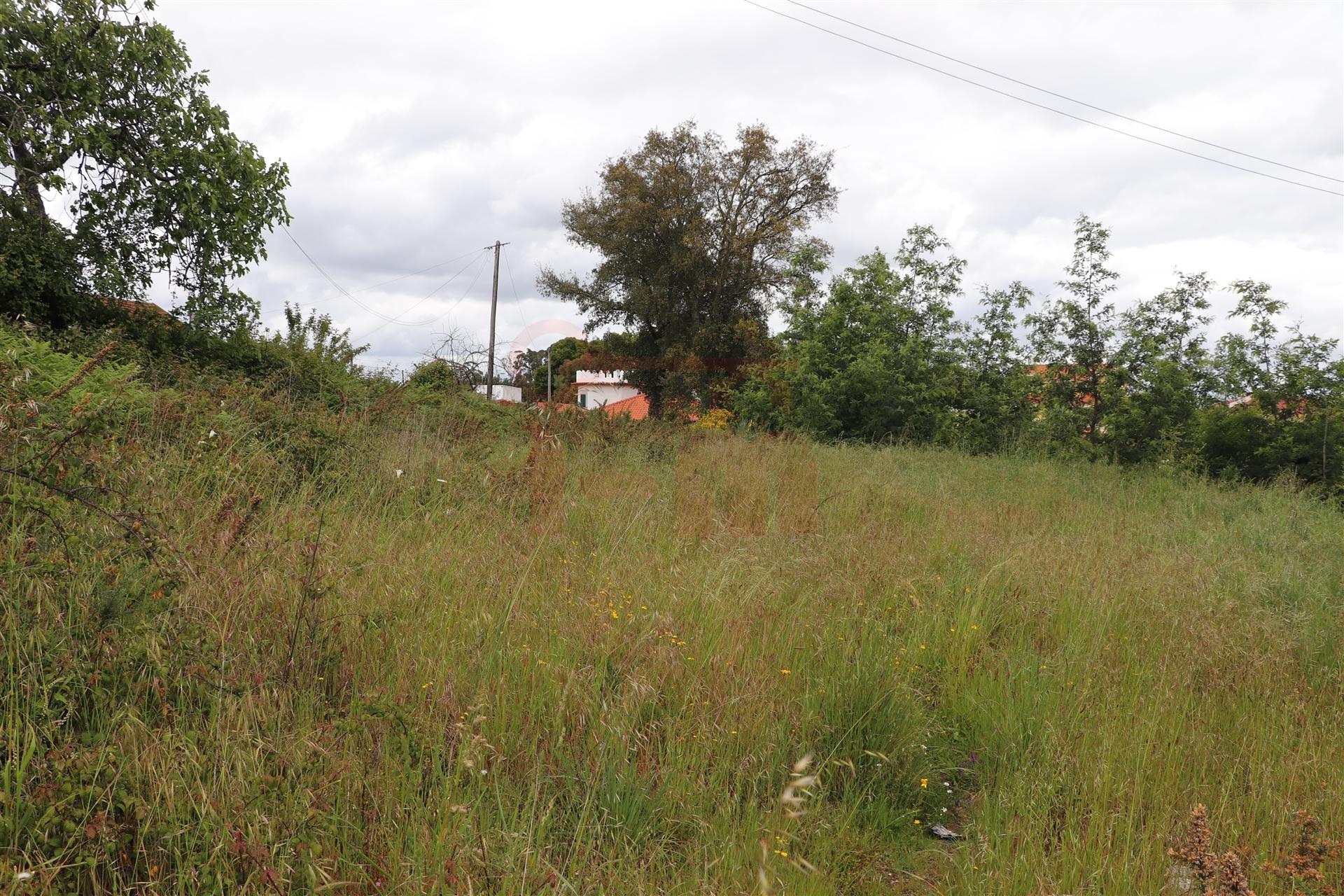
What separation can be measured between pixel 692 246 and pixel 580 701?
27192 mm

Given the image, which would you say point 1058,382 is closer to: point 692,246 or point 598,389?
point 692,246

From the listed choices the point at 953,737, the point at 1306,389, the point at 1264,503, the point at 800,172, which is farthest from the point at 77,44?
the point at 800,172

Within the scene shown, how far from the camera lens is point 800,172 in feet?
102

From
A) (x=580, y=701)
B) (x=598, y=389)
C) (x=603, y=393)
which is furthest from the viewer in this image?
(x=603, y=393)

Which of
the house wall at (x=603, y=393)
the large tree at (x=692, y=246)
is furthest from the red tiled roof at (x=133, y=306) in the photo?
the house wall at (x=603, y=393)

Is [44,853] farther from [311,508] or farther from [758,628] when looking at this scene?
[311,508]

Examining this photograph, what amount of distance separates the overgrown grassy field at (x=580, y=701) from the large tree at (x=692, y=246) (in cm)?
2434

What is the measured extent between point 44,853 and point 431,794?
939 millimetres

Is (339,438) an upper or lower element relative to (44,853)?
upper

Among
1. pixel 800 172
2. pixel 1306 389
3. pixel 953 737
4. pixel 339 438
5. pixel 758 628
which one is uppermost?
pixel 800 172

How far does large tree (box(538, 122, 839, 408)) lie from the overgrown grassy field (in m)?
24.3

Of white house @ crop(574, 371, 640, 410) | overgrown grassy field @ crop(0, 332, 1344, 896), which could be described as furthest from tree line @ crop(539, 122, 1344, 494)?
white house @ crop(574, 371, 640, 410)

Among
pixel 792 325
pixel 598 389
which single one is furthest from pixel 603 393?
pixel 792 325

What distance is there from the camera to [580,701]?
9.60ft
